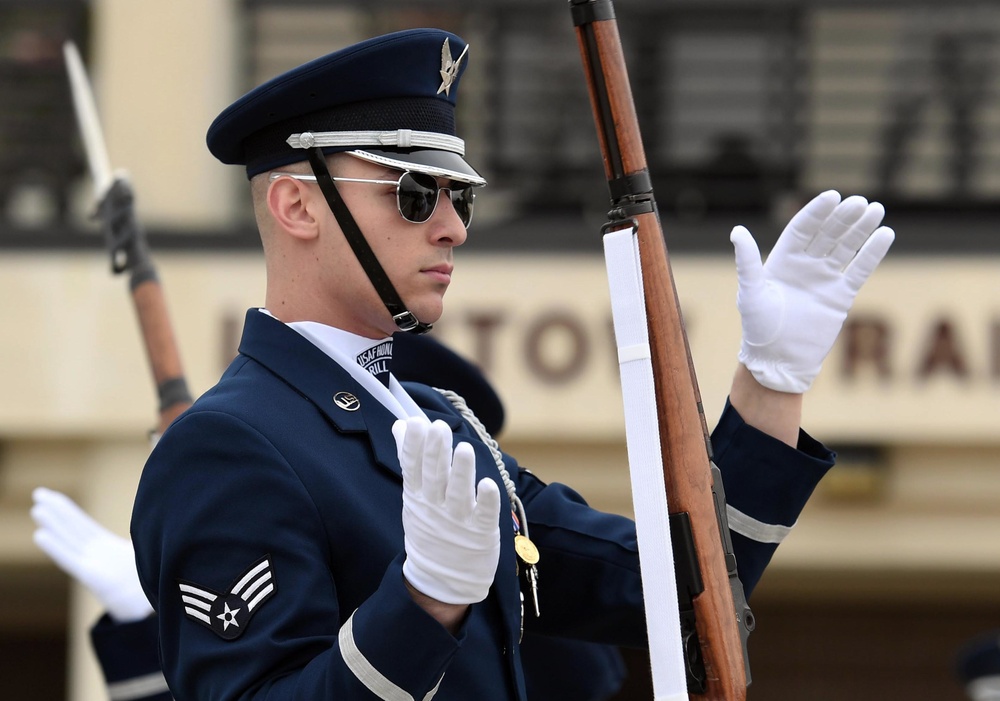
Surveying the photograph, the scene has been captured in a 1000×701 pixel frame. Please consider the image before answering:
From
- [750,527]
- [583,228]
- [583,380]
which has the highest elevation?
[750,527]

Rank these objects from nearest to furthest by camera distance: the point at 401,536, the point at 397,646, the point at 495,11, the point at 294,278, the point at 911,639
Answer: the point at 397,646 < the point at 401,536 < the point at 294,278 < the point at 495,11 < the point at 911,639

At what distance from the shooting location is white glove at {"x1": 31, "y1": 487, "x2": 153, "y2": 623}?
3.16m

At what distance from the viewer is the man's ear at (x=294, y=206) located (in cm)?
187

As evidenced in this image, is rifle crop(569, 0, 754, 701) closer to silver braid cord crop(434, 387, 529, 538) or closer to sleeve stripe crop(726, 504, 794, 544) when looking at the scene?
sleeve stripe crop(726, 504, 794, 544)

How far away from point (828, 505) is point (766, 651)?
4.92 feet

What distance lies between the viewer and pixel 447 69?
1.98m

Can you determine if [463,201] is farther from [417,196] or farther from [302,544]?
[302,544]

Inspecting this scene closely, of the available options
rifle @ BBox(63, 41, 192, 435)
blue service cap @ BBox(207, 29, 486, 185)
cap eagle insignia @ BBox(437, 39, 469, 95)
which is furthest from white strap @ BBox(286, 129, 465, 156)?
rifle @ BBox(63, 41, 192, 435)

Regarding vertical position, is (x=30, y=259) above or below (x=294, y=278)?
below

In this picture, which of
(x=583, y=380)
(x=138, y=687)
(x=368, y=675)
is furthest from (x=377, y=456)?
(x=583, y=380)

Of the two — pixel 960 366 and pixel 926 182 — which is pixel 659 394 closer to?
pixel 960 366

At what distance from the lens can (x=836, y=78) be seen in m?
6.30

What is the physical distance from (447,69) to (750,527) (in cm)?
71

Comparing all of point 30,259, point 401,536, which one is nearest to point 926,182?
point 30,259
